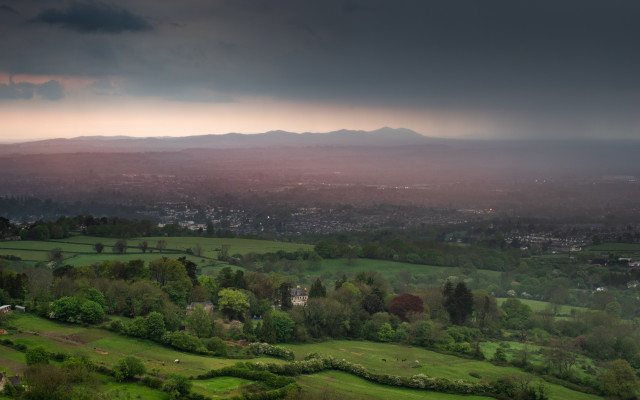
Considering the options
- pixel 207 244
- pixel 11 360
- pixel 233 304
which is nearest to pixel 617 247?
pixel 233 304

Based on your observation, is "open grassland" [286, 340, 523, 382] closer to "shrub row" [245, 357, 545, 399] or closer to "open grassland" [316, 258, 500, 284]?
"shrub row" [245, 357, 545, 399]

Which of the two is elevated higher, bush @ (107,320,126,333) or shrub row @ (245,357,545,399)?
bush @ (107,320,126,333)

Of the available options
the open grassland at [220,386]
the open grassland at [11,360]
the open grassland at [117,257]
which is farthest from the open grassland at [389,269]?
the open grassland at [11,360]

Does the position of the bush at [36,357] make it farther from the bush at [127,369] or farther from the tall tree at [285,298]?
the tall tree at [285,298]

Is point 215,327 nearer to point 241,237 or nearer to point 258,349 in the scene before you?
point 258,349

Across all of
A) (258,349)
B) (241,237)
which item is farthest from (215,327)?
(241,237)

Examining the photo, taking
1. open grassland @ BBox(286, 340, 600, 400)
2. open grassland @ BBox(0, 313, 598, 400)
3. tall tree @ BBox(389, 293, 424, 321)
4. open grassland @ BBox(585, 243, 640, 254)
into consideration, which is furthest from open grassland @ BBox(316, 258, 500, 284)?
open grassland @ BBox(0, 313, 598, 400)
